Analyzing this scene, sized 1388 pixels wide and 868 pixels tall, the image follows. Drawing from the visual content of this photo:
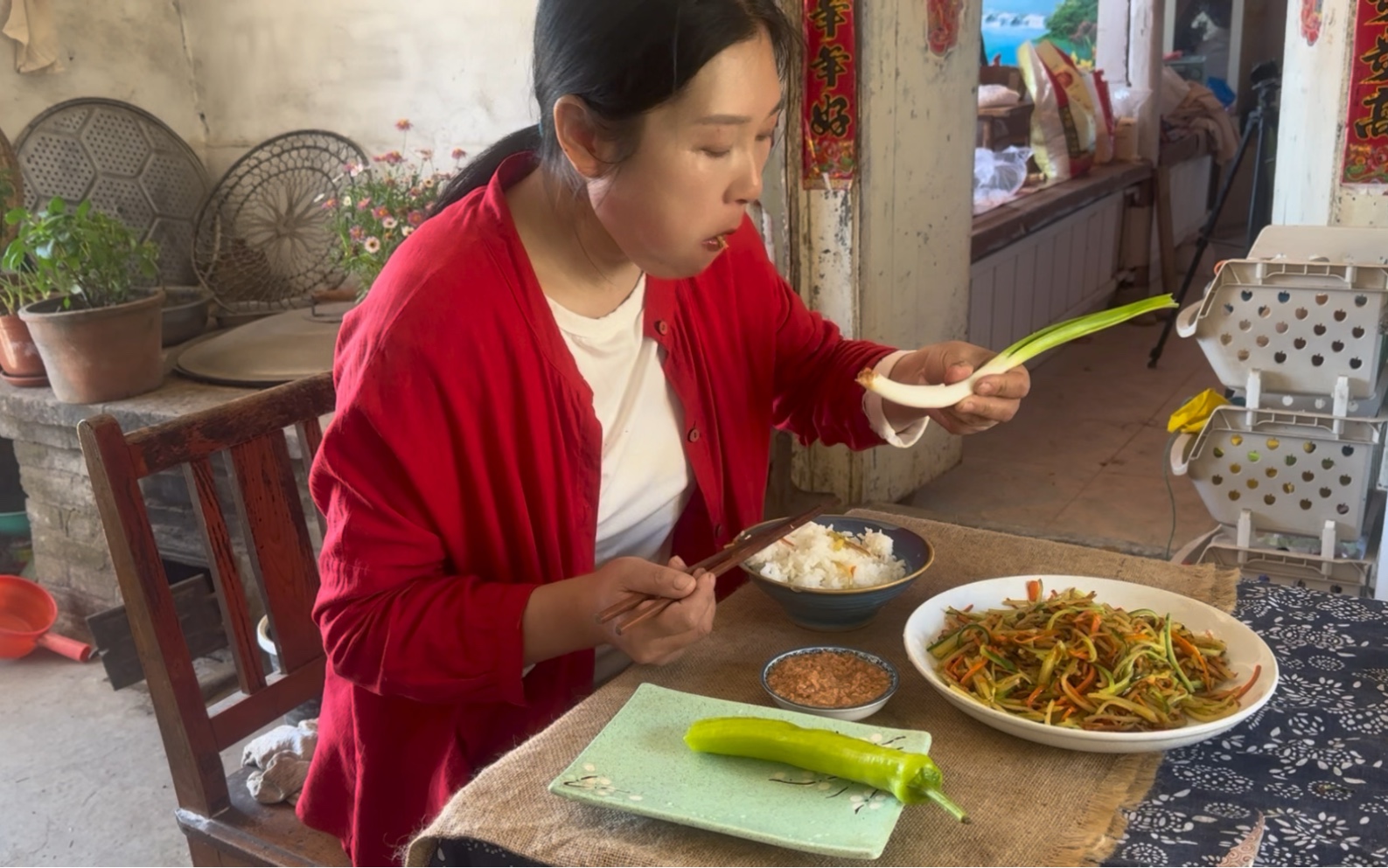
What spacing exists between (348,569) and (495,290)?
0.35 metres

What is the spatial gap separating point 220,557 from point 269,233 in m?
2.76

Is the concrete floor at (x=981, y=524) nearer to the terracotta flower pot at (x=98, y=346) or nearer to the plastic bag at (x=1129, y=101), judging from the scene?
the terracotta flower pot at (x=98, y=346)

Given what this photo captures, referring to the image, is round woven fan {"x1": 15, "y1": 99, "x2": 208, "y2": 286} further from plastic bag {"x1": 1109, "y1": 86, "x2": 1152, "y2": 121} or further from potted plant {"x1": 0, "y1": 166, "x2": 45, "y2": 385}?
plastic bag {"x1": 1109, "y1": 86, "x2": 1152, "y2": 121}

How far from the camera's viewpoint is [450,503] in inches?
49.4

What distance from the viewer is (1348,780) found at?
0.95 m

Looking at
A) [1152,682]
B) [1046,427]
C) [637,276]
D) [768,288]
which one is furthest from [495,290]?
[1046,427]

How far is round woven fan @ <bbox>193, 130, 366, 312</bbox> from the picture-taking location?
386 centimetres

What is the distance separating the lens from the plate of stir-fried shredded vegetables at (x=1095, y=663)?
3.27ft

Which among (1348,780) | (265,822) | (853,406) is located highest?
(853,406)

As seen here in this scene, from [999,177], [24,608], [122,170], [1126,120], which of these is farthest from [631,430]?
[1126,120]

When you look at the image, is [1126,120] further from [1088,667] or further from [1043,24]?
[1088,667]

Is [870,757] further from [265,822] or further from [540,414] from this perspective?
[265,822]

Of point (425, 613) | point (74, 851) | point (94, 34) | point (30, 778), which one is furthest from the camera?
point (94, 34)

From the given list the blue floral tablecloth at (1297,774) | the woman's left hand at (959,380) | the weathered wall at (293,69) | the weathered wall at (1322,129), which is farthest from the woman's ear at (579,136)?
the weathered wall at (293,69)
